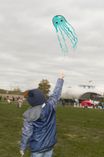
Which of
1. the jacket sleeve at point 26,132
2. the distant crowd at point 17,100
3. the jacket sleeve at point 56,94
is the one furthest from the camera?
the distant crowd at point 17,100

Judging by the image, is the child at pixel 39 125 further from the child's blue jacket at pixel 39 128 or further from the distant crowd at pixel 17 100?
the distant crowd at pixel 17 100

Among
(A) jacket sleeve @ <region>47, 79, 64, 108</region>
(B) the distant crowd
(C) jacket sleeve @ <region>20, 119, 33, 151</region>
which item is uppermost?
(B) the distant crowd

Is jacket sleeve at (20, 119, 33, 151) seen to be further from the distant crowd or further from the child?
the distant crowd

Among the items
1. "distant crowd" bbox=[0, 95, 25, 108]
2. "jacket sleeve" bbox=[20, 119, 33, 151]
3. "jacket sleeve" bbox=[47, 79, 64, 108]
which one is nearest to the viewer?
"jacket sleeve" bbox=[20, 119, 33, 151]

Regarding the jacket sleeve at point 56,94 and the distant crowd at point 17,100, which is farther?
the distant crowd at point 17,100

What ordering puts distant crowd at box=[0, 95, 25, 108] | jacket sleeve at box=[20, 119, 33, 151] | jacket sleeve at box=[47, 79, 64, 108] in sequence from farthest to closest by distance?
distant crowd at box=[0, 95, 25, 108]
jacket sleeve at box=[47, 79, 64, 108]
jacket sleeve at box=[20, 119, 33, 151]

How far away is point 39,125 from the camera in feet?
24.0

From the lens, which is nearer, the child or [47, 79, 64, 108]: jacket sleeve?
the child

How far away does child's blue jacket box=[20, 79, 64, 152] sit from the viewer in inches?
286

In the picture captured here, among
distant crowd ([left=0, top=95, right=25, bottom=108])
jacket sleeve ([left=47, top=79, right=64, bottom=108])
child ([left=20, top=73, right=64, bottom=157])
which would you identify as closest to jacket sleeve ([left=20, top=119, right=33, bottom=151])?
child ([left=20, top=73, right=64, bottom=157])

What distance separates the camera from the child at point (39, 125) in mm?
7250

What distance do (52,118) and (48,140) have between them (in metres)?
0.39

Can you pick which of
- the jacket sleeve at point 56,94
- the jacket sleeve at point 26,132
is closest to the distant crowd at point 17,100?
the jacket sleeve at point 56,94

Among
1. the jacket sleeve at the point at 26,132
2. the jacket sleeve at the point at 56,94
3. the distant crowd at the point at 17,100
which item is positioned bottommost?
the jacket sleeve at the point at 26,132
